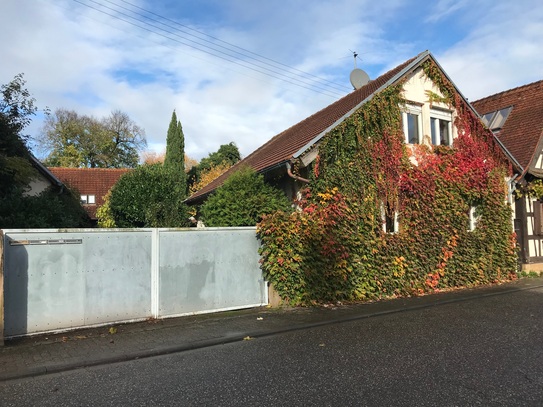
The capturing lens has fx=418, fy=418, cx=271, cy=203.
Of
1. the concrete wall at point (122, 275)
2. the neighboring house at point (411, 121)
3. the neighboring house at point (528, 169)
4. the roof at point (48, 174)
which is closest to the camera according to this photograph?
the concrete wall at point (122, 275)

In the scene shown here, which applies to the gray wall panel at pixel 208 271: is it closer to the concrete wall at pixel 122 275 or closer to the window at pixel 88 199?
the concrete wall at pixel 122 275

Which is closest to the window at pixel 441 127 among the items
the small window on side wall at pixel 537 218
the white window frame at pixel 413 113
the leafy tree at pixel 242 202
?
the white window frame at pixel 413 113

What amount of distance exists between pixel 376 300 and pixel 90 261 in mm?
6439

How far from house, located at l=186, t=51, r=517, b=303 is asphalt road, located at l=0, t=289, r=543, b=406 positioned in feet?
7.61

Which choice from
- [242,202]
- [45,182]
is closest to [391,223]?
[242,202]

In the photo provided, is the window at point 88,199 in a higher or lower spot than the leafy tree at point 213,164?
lower

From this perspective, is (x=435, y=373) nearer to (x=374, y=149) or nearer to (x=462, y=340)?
(x=462, y=340)

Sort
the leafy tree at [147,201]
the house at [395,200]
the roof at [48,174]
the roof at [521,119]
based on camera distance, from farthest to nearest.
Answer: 1. the roof at [48,174]
2. the roof at [521,119]
3. the leafy tree at [147,201]
4. the house at [395,200]

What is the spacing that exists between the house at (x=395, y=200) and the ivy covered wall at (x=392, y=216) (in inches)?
1.1

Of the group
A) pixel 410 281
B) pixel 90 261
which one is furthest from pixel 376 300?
pixel 90 261

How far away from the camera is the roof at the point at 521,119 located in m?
14.7

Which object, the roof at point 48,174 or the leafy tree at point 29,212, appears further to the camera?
the roof at point 48,174

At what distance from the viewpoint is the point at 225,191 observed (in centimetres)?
989

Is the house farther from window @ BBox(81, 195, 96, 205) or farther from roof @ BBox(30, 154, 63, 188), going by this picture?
window @ BBox(81, 195, 96, 205)
